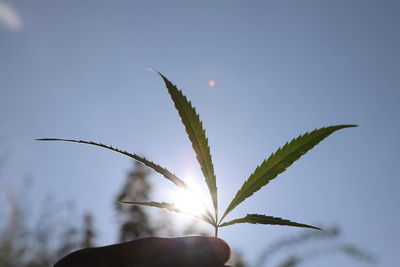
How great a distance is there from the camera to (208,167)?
1.56 metres

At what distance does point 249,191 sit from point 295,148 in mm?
298

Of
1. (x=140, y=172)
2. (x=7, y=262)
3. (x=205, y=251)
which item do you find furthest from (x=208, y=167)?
(x=140, y=172)

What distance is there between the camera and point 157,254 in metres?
1.63

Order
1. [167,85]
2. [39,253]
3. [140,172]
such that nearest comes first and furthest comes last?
[167,85], [39,253], [140,172]

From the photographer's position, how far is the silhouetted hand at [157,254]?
1.56 meters

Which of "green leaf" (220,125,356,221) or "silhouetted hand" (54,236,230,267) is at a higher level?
"green leaf" (220,125,356,221)

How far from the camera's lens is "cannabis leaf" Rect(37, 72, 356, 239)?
1423mm

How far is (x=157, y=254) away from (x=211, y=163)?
0.51 m

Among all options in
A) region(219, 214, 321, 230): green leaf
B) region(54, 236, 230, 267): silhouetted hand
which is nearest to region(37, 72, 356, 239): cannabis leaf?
region(219, 214, 321, 230): green leaf

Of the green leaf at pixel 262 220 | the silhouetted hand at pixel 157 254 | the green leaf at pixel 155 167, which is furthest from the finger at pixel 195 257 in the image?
the green leaf at pixel 155 167

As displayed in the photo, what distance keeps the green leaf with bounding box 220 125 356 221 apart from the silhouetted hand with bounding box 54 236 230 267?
18cm

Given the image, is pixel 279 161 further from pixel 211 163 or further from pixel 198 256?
pixel 198 256

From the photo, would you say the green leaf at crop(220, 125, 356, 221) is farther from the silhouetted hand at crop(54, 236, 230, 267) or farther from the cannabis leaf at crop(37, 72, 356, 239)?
the silhouetted hand at crop(54, 236, 230, 267)

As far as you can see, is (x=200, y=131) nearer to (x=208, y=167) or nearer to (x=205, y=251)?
(x=208, y=167)
